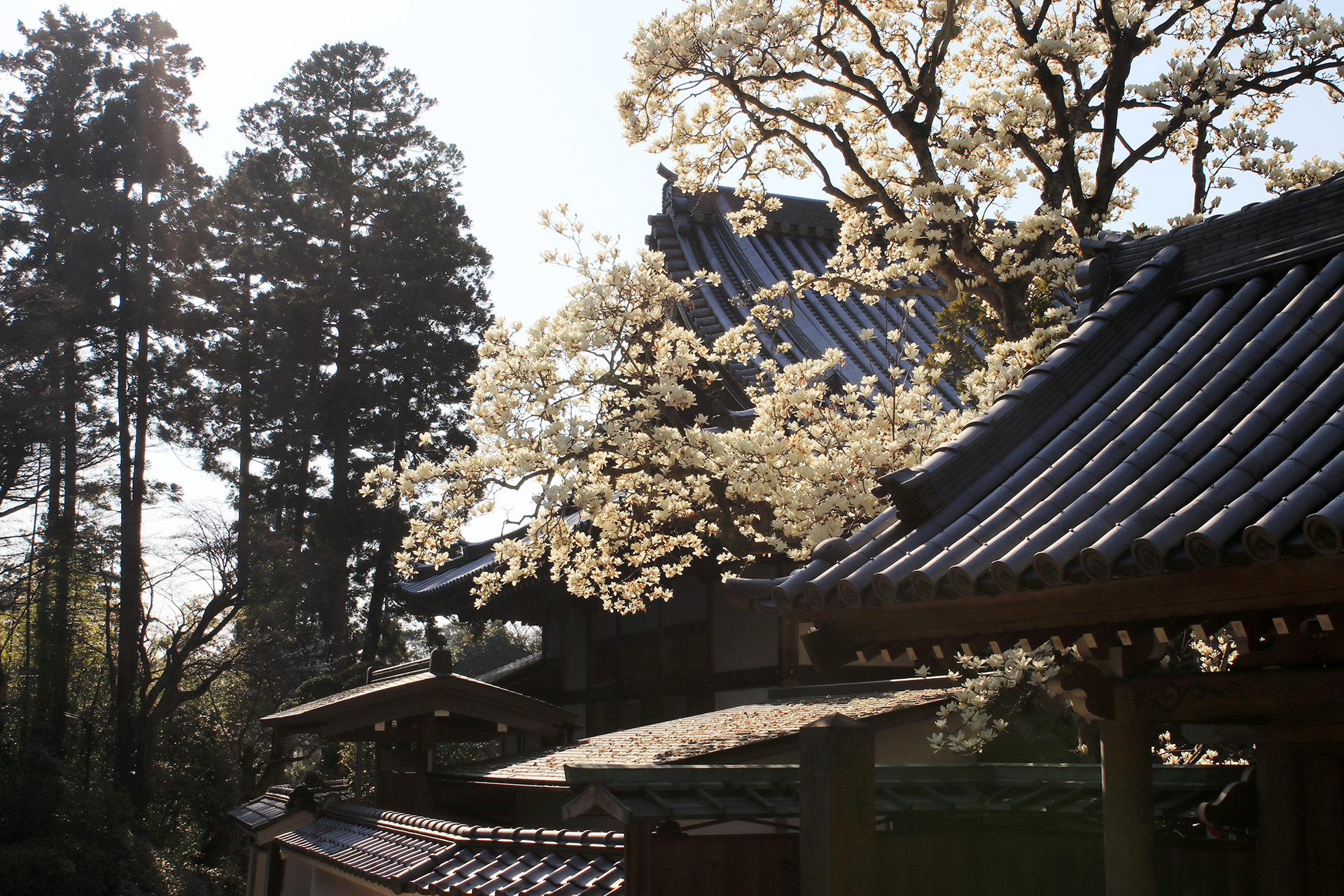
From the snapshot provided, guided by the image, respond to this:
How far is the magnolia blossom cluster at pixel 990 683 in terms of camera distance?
21.5ft

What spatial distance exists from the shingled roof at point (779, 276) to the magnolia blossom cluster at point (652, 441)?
410 centimetres

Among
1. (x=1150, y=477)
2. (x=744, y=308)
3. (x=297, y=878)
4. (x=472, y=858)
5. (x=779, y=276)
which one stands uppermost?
(x=779, y=276)

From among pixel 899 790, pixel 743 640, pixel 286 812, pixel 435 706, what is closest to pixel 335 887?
pixel 286 812

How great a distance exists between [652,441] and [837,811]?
3906 mm

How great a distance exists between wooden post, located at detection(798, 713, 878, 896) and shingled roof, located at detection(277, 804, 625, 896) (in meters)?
1.38

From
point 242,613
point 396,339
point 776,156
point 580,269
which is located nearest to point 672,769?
point 580,269

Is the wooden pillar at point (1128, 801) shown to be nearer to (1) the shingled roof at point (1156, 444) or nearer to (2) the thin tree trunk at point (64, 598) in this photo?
(1) the shingled roof at point (1156, 444)

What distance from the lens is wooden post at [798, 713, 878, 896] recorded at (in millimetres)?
4047

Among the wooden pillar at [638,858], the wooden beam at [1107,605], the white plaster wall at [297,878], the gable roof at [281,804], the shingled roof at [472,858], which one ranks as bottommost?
the white plaster wall at [297,878]

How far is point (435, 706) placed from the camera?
1097 centimetres

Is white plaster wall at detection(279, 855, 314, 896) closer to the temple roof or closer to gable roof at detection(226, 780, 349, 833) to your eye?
gable roof at detection(226, 780, 349, 833)

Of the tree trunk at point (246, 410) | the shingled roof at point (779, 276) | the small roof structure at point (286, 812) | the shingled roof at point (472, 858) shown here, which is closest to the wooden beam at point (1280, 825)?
the shingled roof at point (472, 858)

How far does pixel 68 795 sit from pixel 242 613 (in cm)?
755

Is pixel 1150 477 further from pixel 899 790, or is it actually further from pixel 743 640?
pixel 743 640
